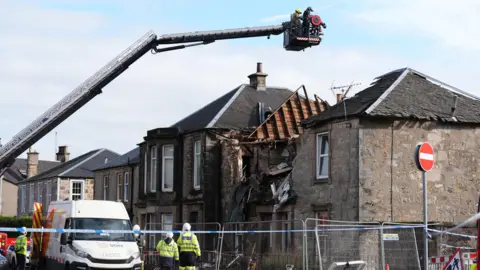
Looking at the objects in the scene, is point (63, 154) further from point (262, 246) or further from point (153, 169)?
point (262, 246)

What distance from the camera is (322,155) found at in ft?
86.8

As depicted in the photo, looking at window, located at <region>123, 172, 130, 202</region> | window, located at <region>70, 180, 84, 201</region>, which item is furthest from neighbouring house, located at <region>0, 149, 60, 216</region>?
window, located at <region>123, 172, 130, 202</region>

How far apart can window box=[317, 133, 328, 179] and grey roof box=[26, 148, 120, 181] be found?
32.9 meters

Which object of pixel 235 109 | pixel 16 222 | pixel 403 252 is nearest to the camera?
pixel 403 252

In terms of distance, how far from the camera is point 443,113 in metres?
25.7

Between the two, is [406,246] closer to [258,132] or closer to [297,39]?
[297,39]

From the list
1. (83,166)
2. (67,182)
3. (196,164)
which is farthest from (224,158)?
(83,166)

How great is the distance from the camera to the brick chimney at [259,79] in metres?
38.0

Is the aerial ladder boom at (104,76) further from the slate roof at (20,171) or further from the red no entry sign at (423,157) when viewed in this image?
the slate roof at (20,171)

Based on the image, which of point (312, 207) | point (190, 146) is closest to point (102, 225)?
point (312, 207)

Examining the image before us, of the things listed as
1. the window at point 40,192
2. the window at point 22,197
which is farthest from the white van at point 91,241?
the window at point 22,197

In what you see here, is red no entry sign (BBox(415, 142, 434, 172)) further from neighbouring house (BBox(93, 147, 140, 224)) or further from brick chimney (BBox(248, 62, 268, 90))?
neighbouring house (BBox(93, 147, 140, 224))

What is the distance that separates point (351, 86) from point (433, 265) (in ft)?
42.7

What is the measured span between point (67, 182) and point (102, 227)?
3505cm
